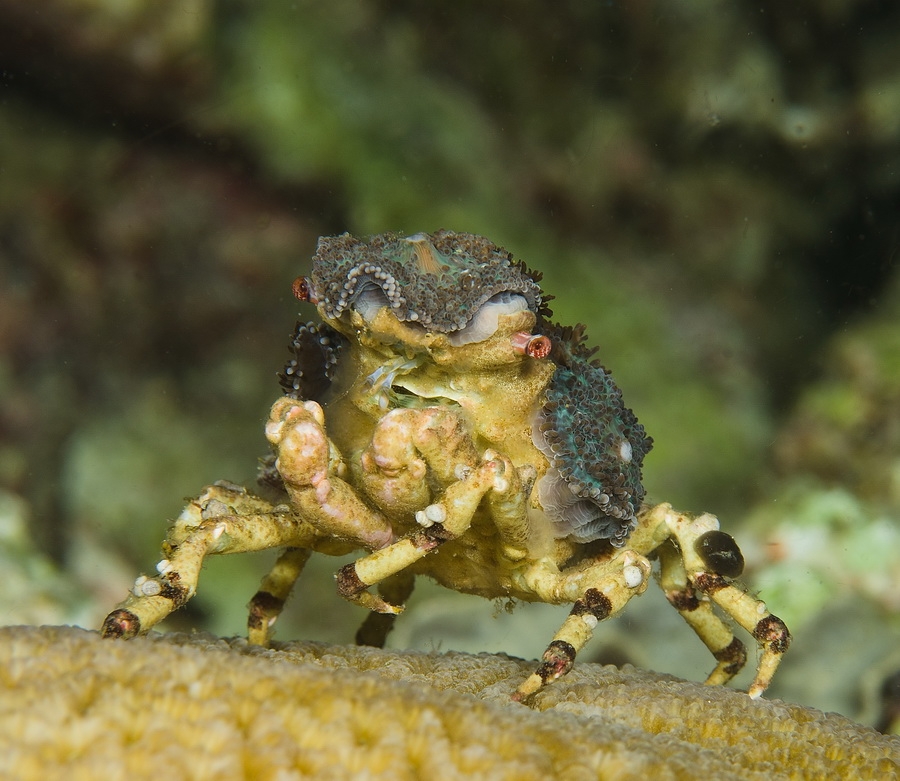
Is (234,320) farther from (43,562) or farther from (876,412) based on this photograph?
(876,412)

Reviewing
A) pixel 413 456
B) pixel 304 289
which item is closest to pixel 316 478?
pixel 413 456

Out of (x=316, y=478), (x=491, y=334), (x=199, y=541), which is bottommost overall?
(x=199, y=541)

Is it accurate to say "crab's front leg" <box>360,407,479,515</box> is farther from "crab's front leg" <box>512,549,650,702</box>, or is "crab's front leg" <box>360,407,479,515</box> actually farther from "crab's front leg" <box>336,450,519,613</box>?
"crab's front leg" <box>512,549,650,702</box>

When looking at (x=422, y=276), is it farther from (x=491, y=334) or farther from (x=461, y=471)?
(x=461, y=471)

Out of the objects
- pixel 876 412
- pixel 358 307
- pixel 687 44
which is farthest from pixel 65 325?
pixel 876 412

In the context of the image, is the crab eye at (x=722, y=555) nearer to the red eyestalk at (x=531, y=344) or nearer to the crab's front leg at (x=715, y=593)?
the crab's front leg at (x=715, y=593)
